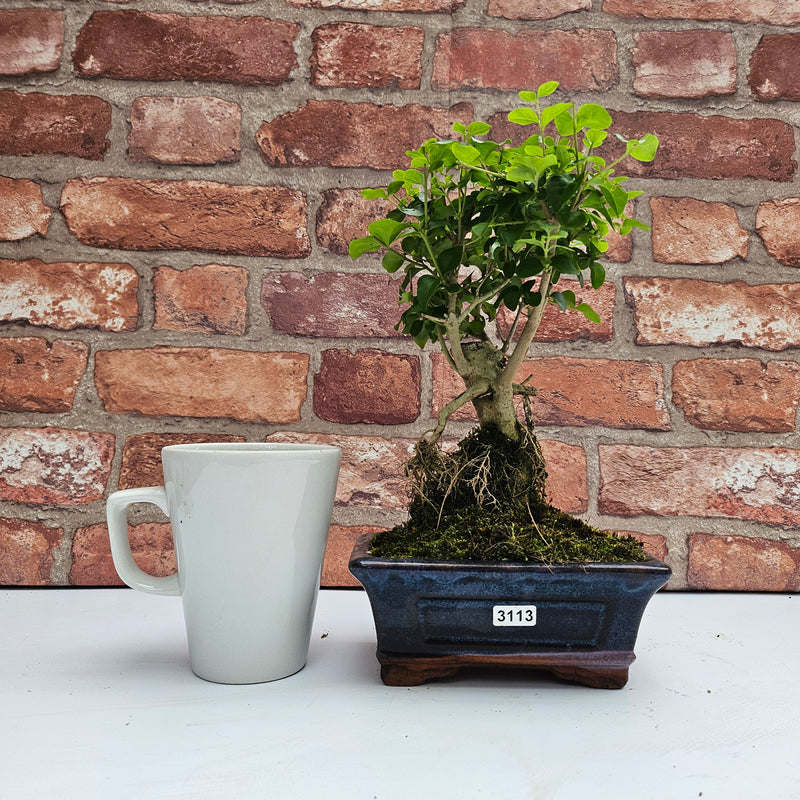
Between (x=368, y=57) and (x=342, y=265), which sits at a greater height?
(x=368, y=57)

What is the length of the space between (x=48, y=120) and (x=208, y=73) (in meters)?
0.22

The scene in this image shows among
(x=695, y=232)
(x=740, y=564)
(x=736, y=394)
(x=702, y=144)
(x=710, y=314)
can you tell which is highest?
(x=702, y=144)

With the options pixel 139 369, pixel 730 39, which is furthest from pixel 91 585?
pixel 730 39

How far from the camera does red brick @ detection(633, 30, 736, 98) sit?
95 cm

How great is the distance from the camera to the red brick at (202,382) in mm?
928

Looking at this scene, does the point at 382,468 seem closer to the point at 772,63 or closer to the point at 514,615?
the point at 514,615

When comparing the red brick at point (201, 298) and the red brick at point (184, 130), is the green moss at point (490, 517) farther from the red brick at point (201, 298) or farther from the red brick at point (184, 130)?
the red brick at point (184, 130)

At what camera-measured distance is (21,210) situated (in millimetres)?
926

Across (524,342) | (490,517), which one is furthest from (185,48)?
(490,517)

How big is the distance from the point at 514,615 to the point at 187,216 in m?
0.67

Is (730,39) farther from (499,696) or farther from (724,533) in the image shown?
(499,696)

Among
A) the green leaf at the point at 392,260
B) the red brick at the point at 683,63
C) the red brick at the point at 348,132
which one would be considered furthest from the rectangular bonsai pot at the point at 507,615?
the red brick at the point at 683,63

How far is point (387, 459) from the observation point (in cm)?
94

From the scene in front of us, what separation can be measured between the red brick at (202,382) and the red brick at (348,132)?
268 mm
